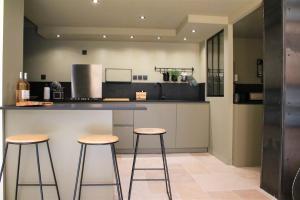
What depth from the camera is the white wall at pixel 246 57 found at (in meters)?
4.50

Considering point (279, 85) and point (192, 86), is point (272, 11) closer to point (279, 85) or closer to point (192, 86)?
point (279, 85)

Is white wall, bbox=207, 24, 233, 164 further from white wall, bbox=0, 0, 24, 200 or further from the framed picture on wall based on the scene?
white wall, bbox=0, 0, 24, 200

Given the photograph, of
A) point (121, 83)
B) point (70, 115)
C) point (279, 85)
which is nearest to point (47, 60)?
point (121, 83)

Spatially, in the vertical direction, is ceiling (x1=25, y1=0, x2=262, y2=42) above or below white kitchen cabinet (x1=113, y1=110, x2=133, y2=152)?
above

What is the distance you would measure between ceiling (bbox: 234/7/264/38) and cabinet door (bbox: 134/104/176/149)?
166 centimetres

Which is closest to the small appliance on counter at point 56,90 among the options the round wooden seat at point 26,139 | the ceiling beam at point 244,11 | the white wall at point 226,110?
the round wooden seat at point 26,139

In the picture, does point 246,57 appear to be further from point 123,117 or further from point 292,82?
point 123,117

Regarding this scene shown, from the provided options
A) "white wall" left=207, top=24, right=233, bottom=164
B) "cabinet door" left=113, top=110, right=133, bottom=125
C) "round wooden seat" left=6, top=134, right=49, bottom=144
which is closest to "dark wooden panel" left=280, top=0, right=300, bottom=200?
"white wall" left=207, top=24, right=233, bottom=164

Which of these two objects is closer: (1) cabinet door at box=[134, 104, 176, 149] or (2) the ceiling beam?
(2) the ceiling beam

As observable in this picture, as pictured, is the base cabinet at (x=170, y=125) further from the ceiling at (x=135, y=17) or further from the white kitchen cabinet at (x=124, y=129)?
the ceiling at (x=135, y=17)

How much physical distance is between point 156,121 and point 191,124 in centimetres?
63

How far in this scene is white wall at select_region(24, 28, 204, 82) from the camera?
15.2ft

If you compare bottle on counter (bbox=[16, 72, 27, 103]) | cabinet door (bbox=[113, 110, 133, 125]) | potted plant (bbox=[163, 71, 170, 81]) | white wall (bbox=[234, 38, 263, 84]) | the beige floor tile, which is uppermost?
white wall (bbox=[234, 38, 263, 84])

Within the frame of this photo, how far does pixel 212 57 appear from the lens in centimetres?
442
